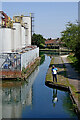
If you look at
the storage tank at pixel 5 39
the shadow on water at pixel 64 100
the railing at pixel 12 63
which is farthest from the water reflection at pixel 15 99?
the storage tank at pixel 5 39

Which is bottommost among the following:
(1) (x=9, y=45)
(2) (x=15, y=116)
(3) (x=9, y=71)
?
(2) (x=15, y=116)

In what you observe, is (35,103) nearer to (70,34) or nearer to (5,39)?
(5,39)

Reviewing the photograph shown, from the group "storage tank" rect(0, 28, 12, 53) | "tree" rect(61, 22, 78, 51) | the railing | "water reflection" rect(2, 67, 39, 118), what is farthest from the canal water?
"tree" rect(61, 22, 78, 51)

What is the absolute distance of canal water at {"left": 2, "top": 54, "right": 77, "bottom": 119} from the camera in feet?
33.4

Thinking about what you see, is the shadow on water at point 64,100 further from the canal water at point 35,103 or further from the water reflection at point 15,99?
the water reflection at point 15,99

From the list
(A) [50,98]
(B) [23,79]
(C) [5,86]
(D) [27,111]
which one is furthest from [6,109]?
(B) [23,79]

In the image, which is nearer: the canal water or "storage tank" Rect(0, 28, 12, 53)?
the canal water

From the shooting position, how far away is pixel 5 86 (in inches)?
630

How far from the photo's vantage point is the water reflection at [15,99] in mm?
10461

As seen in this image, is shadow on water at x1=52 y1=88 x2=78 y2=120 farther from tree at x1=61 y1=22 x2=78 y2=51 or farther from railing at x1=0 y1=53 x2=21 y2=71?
tree at x1=61 y1=22 x2=78 y2=51

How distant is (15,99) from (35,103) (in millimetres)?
1611

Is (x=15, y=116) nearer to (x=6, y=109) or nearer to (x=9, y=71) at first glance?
(x=6, y=109)

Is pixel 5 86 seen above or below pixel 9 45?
below

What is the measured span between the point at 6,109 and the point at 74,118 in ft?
12.0
